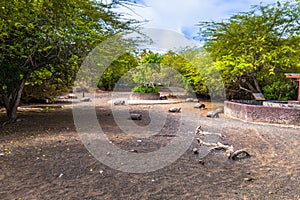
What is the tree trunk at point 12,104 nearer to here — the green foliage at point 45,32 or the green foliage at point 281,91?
the green foliage at point 45,32

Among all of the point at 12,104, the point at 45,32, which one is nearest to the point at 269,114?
the point at 45,32

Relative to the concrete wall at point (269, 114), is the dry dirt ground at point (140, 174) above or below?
below

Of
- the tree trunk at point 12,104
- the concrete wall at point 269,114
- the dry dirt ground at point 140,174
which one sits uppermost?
the tree trunk at point 12,104

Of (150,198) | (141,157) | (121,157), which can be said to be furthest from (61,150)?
(150,198)

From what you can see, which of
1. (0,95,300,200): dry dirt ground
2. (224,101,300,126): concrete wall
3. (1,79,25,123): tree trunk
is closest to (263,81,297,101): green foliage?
(224,101,300,126): concrete wall

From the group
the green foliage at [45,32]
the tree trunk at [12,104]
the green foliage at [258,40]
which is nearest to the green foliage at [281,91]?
the green foliage at [258,40]

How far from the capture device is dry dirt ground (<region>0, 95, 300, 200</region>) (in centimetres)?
326

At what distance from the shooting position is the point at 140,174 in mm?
3932

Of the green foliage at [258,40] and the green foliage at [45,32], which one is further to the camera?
the green foliage at [258,40]

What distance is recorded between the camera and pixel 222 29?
45.3 ft

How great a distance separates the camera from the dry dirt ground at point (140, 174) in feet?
10.7

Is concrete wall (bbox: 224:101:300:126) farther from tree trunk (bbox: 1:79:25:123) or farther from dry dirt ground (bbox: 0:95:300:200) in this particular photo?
tree trunk (bbox: 1:79:25:123)

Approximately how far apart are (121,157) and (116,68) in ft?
26.0

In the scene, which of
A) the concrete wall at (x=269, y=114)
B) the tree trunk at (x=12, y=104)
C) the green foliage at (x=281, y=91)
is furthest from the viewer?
the green foliage at (x=281, y=91)
